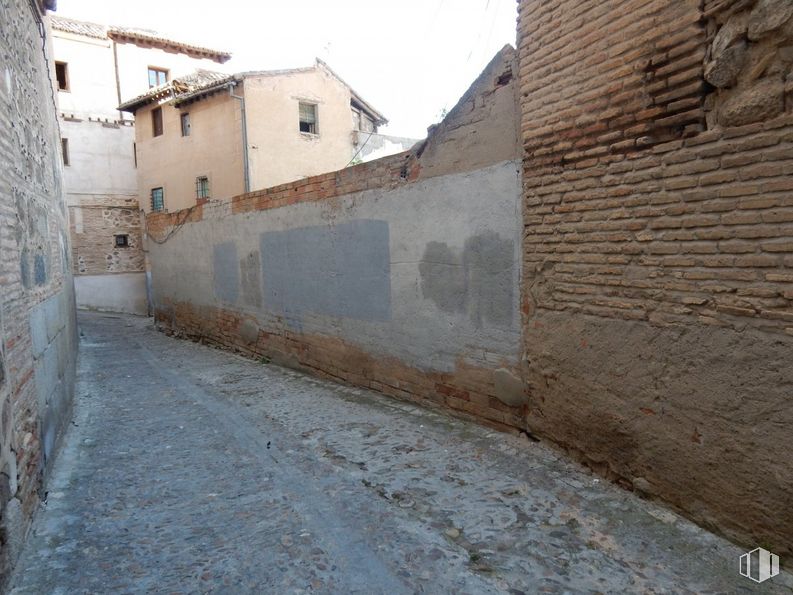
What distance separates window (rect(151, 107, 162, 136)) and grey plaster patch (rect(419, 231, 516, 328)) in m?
17.9

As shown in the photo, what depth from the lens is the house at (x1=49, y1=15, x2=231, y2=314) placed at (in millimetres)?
19609

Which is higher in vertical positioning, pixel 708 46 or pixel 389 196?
pixel 708 46

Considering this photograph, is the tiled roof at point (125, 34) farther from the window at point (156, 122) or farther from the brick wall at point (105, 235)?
the brick wall at point (105, 235)

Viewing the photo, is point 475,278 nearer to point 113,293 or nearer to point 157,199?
point 157,199

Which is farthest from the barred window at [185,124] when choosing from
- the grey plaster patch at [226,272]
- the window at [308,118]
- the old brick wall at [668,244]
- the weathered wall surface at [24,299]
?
the old brick wall at [668,244]

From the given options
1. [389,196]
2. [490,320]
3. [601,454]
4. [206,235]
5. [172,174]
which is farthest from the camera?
[172,174]

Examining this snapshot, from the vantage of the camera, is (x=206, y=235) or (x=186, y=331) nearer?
(x=206, y=235)

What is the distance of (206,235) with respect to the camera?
32.3 ft

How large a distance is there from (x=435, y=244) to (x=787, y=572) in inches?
138

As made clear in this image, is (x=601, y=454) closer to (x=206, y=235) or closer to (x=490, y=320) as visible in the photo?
(x=490, y=320)

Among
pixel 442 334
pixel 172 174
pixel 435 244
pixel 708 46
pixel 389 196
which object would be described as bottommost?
pixel 442 334

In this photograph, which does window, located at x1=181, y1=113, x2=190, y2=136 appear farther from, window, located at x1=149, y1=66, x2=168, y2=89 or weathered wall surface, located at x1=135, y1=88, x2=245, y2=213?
window, located at x1=149, y1=66, x2=168, y2=89

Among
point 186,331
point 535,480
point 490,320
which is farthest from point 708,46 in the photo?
point 186,331

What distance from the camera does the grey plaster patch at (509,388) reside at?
4.29 m
